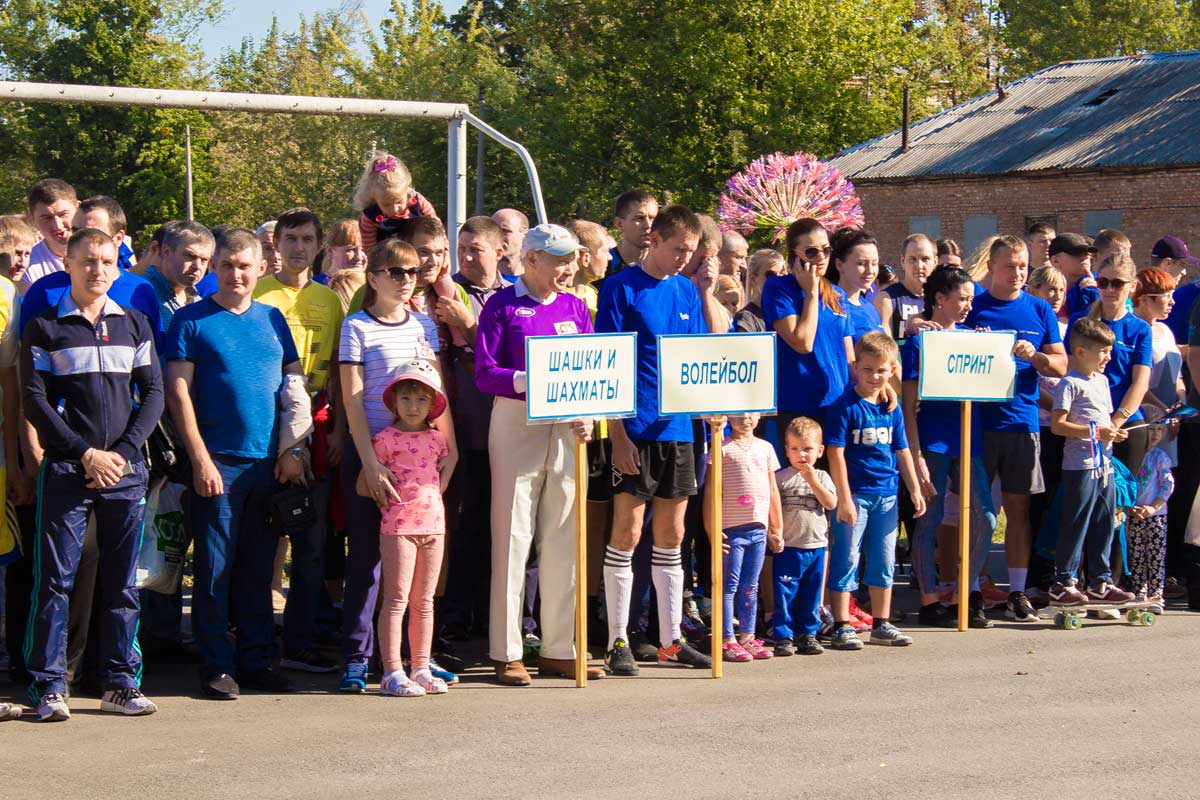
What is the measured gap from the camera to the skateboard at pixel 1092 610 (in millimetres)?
9039

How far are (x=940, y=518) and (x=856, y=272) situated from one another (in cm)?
155

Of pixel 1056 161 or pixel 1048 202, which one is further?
pixel 1048 202

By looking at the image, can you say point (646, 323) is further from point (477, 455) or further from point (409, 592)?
point (409, 592)

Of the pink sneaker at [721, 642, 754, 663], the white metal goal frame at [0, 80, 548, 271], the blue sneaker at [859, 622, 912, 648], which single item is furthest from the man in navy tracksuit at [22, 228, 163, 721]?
the white metal goal frame at [0, 80, 548, 271]

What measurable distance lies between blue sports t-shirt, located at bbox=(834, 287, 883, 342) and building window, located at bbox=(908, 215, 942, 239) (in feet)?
125

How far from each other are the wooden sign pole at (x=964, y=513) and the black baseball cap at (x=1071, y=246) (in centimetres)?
219

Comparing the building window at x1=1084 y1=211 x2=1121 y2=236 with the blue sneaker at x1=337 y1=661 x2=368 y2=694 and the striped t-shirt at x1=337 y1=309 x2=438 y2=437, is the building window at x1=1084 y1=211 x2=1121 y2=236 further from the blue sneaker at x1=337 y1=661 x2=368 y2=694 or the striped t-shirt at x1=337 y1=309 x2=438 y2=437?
the blue sneaker at x1=337 y1=661 x2=368 y2=694

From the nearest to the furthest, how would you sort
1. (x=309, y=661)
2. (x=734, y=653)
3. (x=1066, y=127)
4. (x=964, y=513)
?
Result: (x=309, y=661) < (x=734, y=653) < (x=964, y=513) < (x=1066, y=127)

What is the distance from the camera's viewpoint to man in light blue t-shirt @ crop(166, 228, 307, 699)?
7.07 m

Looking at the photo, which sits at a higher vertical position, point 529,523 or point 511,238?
point 511,238

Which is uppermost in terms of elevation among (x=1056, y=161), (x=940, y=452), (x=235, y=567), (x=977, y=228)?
(x=1056, y=161)

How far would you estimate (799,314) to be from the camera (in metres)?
8.49

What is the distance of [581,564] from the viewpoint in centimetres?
745

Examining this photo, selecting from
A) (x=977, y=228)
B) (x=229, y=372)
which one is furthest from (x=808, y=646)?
(x=977, y=228)
